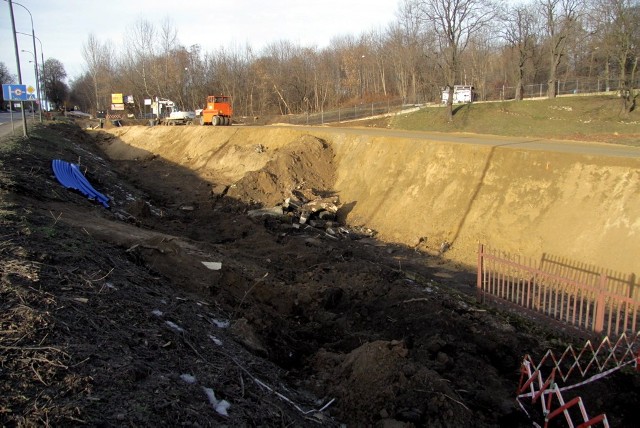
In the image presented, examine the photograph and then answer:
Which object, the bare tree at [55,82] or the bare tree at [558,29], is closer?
the bare tree at [558,29]

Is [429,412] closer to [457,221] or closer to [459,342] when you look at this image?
[459,342]

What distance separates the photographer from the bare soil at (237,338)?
3.66 meters

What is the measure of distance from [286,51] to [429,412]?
3246 inches

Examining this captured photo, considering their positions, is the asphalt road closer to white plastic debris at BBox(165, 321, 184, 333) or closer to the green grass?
the green grass

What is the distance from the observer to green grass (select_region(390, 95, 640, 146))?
2961cm

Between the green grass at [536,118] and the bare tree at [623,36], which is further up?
the bare tree at [623,36]

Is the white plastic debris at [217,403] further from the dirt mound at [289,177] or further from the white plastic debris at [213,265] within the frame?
the dirt mound at [289,177]

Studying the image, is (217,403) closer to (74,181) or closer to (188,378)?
(188,378)

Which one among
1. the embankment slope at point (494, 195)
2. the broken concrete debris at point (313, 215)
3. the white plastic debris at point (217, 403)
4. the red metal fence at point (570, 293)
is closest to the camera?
the white plastic debris at point (217, 403)

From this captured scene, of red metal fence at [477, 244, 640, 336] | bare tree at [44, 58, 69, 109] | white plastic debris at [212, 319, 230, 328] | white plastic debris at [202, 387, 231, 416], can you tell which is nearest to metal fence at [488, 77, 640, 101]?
red metal fence at [477, 244, 640, 336]

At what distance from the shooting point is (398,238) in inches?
596

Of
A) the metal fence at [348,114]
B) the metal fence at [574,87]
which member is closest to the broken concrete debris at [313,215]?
the metal fence at [348,114]

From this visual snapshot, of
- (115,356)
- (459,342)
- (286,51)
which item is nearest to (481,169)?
(459,342)

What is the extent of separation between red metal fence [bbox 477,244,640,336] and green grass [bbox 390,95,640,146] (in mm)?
19782
